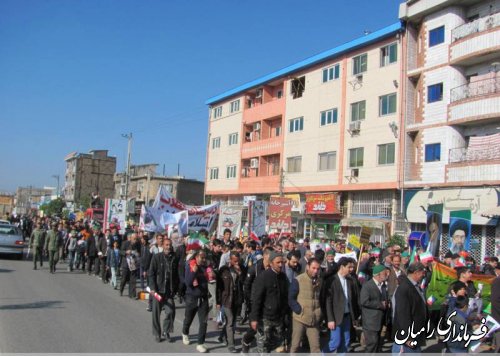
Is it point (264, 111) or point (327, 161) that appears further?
point (264, 111)

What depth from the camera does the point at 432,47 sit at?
26281mm

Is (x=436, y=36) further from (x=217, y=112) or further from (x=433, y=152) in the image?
(x=217, y=112)

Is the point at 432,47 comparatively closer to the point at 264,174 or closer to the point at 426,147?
the point at 426,147

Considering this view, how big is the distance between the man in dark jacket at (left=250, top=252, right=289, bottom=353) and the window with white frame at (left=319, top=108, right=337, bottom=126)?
25727 millimetres

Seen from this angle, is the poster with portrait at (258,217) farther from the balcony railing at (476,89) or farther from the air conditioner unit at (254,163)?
the air conditioner unit at (254,163)

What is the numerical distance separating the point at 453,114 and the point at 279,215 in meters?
10.3

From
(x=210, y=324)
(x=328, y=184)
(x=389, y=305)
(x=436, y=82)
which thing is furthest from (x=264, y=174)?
(x=389, y=305)

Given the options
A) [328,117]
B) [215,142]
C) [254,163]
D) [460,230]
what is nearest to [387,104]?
[328,117]

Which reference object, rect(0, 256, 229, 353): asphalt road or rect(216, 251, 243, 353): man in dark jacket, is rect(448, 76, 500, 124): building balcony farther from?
rect(216, 251, 243, 353): man in dark jacket

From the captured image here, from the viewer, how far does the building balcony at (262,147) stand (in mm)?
38603

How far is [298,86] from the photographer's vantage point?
3709 centimetres

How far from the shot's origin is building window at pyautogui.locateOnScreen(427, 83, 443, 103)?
84.1ft

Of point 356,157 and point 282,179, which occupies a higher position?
point 356,157

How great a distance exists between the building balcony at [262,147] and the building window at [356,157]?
8.02 m
